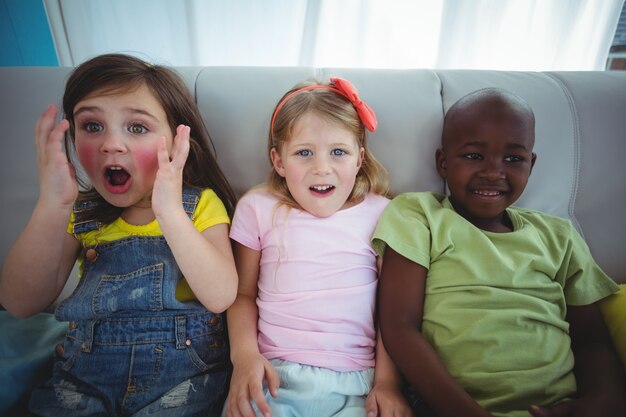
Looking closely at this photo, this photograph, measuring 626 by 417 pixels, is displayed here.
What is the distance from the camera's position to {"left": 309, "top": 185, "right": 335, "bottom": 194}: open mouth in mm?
1016

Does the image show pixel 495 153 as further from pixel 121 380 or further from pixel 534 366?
pixel 121 380

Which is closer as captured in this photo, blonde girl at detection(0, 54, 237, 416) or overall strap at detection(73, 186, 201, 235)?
blonde girl at detection(0, 54, 237, 416)

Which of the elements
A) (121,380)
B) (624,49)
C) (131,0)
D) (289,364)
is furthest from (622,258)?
(131,0)

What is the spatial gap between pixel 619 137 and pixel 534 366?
90 centimetres

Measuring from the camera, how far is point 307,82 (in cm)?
112

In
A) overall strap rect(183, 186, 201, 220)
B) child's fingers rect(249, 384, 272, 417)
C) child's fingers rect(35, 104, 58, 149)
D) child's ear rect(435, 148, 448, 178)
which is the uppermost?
child's fingers rect(35, 104, 58, 149)

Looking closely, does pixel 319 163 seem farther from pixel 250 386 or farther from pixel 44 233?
pixel 44 233

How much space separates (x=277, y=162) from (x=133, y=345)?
2.06 feet

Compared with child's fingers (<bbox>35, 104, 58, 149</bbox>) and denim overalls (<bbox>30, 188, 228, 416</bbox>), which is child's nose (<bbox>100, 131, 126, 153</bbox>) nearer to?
child's fingers (<bbox>35, 104, 58, 149</bbox>)

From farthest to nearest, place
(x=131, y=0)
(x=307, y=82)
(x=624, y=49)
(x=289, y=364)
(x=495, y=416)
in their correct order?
1. (x=624, y=49)
2. (x=131, y=0)
3. (x=307, y=82)
4. (x=289, y=364)
5. (x=495, y=416)

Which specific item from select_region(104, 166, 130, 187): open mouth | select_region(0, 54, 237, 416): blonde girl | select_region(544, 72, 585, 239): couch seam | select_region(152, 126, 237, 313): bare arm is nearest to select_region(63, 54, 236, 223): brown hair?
select_region(0, 54, 237, 416): blonde girl

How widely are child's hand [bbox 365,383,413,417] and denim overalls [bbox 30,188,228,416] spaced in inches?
15.3

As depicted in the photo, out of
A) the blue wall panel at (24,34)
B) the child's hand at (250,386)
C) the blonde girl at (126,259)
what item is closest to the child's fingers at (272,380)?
the child's hand at (250,386)

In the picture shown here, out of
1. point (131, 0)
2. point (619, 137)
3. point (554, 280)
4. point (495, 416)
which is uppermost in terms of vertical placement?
point (131, 0)
